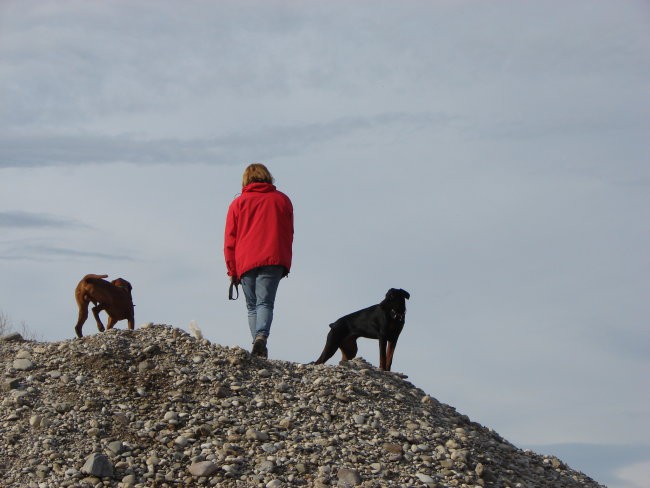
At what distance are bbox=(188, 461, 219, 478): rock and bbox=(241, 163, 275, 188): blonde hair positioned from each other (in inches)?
180

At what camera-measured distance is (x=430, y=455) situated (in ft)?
35.8

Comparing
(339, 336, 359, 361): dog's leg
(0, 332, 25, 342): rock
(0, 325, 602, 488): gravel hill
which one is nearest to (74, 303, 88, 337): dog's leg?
(0, 325, 602, 488): gravel hill

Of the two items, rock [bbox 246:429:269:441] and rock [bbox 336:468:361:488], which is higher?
rock [bbox 246:429:269:441]

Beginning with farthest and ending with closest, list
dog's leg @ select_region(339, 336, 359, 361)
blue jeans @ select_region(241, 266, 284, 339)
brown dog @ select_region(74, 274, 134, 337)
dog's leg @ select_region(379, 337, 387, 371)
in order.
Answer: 1. dog's leg @ select_region(339, 336, 359, 361)
2. brown dog @ select_region(74, 274, 134, 337)
3. dog's leg @ select_region(379, 337, 387, 371)
4. blue jeans @ select_region(241, 266, 284, 339)

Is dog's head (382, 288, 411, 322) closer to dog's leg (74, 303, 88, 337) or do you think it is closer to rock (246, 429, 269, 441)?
rock (246, 429, 269, 441)

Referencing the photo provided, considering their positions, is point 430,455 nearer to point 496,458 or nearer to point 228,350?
point 496,458

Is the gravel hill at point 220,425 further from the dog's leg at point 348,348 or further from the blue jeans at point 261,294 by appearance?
the dog's leg at point 348,348

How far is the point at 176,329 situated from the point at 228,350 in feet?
3.23

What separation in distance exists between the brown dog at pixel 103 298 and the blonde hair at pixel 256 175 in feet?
8.43

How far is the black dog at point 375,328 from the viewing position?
1304 cm

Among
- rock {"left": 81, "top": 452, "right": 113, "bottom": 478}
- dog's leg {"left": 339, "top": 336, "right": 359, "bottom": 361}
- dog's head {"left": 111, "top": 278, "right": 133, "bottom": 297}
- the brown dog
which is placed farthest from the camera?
dog's head {"left": 111, "top": 278, "right": 133, "bottom": 297}

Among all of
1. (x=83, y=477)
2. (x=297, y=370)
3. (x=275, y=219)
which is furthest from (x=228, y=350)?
(x=83, y=477)

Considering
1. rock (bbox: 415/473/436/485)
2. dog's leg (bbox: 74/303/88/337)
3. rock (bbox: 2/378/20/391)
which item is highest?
dog's leg (bbox: 74/303/88/337)

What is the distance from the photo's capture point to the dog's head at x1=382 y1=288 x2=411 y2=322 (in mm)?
13023
